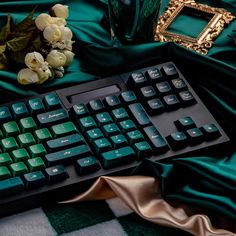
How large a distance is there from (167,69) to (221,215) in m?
0.21

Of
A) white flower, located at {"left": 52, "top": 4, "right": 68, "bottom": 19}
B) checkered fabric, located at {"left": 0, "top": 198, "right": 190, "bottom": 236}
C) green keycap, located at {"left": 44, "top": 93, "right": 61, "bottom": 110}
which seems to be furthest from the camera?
white flower, located at {"left": 52, "top": 4, "right": 68, "bottom": 19}

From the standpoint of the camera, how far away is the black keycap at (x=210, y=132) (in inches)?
32.1

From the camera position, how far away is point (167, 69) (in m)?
0.89

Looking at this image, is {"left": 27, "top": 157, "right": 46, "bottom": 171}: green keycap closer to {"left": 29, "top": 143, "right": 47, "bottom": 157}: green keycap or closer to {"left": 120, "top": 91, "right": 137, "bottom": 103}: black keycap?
{"left": 29, "top": 143, "right": 47, "bottom": 157}: green keycap

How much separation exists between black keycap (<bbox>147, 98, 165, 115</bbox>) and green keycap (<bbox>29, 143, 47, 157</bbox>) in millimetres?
136

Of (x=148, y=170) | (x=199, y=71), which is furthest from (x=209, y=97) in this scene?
(x=148, y=170)

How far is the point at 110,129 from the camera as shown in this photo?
2.65ft

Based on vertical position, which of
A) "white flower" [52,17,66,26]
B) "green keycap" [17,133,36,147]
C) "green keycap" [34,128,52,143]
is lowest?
"green keycap" [17,133,36,147]

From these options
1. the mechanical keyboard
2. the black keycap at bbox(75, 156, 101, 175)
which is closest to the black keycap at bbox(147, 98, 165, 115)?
the mechanical keyboard

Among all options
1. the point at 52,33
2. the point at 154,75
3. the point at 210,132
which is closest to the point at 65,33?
the point at 52,33

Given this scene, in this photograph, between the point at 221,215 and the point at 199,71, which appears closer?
the point at 221,215

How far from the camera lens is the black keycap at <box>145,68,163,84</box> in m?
0.88

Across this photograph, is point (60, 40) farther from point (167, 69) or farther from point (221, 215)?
point (221, 215)

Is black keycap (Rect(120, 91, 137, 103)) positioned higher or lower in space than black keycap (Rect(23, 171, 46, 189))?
higher
